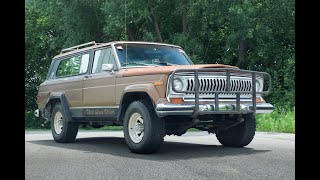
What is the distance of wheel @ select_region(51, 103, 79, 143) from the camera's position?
10.3m

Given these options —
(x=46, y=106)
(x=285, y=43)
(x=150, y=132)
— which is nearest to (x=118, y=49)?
(x=150, y=132)

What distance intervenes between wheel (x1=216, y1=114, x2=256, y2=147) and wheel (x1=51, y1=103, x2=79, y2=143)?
10.8 ft

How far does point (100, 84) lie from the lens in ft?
30.3

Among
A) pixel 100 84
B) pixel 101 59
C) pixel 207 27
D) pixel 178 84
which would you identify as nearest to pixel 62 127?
pixel 100 84

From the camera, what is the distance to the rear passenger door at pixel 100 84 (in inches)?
350

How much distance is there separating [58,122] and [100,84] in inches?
86.6

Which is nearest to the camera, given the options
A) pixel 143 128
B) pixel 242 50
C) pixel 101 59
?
pixel 143 128

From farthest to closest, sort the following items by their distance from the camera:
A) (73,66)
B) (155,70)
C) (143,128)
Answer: (73,66), (143,128), (155,70)

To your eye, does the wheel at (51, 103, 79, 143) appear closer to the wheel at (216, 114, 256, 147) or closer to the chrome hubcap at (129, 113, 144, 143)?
the chrome hubcap at (129, 113, 144, 143)

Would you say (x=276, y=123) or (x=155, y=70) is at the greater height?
(x=155, y=70)

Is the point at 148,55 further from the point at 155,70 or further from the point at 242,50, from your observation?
the point at 242,50

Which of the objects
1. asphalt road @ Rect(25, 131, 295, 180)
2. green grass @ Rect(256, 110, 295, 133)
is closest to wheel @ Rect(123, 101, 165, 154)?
asphalt road @ Rect(25, 131, 295, 180)

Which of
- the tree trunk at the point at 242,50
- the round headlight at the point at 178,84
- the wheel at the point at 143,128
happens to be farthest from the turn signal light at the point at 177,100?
the tree trunk at the point at 242,50

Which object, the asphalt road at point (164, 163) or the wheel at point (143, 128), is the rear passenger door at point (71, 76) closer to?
the asphalt road at point (164, 163)
